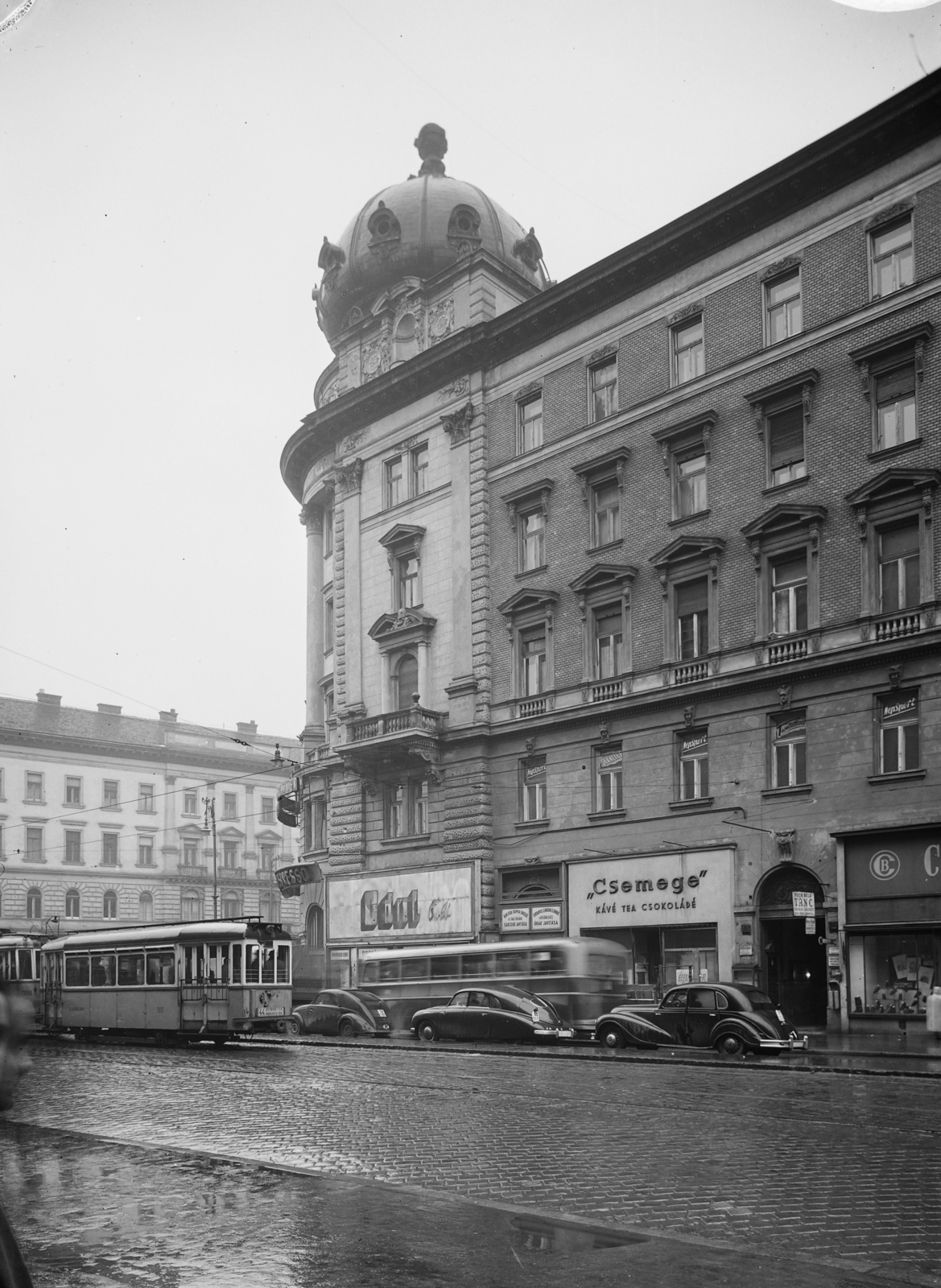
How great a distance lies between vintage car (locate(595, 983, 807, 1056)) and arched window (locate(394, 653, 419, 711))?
62.0 feet

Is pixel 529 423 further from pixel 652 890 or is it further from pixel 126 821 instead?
pixel 126 821

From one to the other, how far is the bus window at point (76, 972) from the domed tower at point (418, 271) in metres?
23.7

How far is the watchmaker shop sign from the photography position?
34.8 metres

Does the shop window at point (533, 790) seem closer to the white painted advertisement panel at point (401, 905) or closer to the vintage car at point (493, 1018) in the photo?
the white painted advertisement panel at point (401, 905)

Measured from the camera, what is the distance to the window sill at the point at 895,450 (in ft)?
104

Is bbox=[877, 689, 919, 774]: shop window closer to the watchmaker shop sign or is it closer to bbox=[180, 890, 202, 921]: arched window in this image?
the watchmaker shop sign

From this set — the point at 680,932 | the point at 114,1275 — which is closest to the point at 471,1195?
the point at 114,1275

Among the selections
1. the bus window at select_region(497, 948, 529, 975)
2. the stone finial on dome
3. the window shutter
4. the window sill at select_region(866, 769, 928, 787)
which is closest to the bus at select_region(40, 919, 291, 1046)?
the bus window at select_region(497, 948, 529, 975)

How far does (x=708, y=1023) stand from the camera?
26516 mm

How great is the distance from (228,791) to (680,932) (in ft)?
212

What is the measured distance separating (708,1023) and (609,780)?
1240 cm

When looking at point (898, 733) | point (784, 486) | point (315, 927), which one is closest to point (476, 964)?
point (898, 733)

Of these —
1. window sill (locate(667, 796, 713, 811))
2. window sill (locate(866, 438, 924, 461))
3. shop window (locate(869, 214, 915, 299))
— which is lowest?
window sill (locate(667, 796, 713, 811))

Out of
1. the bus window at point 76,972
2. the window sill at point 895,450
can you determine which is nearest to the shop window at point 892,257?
the window sill at point 895,450
